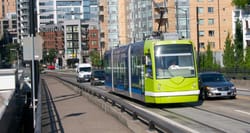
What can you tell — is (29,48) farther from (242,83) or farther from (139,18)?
(139,18)

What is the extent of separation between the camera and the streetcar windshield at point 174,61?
75.7 feet

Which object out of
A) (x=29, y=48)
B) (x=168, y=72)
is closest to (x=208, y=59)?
(x=168, y=72)

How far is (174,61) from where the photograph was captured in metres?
23.2

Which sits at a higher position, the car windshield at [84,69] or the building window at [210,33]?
the building window at [210,33]

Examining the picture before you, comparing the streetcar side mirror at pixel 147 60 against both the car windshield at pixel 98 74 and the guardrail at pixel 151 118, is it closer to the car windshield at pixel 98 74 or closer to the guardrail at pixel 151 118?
the guardrail at pixel 151 118

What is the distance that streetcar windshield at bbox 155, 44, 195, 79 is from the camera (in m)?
23.1

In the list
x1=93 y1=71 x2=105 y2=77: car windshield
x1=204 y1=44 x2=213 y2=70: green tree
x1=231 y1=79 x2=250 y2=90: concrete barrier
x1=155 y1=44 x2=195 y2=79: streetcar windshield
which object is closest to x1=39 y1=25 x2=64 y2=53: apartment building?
x1=204 y1=44 x2=213 y2=70: green tree

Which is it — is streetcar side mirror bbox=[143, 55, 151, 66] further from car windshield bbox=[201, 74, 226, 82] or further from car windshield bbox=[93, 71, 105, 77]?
car windshield bbox=[93, 71, 105, 77]

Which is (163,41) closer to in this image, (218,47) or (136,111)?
(136,111)

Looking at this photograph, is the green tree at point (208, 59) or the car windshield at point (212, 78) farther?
the green tree at point (208, 59)

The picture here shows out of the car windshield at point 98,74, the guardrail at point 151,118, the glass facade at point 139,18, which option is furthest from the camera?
the glass facade at point 139,18

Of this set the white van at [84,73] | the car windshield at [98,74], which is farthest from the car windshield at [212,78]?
the white van at [84,73]

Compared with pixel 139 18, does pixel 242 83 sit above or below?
below

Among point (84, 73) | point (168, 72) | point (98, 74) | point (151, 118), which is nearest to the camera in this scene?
point (151, 118)
